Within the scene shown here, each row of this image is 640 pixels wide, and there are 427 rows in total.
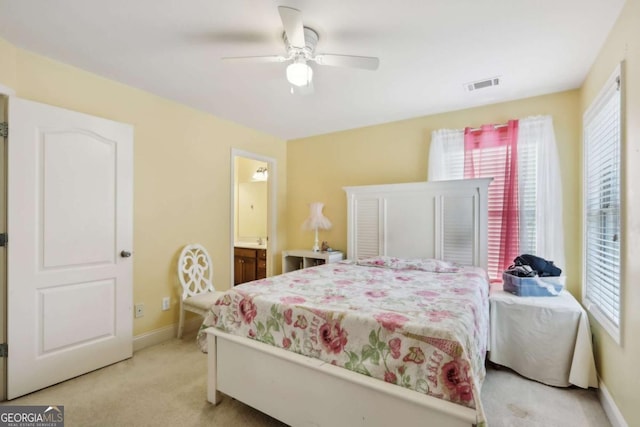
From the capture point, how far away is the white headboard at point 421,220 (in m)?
3.05

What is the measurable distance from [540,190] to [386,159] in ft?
5.31

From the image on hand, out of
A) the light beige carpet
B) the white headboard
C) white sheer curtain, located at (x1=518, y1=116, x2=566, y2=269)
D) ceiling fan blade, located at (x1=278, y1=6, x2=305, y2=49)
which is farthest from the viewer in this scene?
the white headboard

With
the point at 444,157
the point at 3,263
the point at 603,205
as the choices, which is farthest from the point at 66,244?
the point at 603,205

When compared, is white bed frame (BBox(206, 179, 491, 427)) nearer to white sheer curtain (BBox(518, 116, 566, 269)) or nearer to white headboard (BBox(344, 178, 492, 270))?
white headboard (BBox(344, 178, 492, 270))

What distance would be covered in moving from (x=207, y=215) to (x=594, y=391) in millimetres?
3700

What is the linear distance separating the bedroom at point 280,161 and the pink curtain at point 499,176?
174mm

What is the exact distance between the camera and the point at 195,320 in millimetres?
3275

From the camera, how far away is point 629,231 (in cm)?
164

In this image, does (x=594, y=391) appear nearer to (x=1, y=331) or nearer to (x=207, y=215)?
(x=207, y=215)

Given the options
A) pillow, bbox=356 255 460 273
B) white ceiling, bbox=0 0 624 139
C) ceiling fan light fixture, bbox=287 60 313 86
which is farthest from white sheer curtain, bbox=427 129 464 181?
ceiling fan light fixture, bbox=287 60 313 86

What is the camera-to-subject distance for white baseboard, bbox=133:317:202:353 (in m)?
2.80

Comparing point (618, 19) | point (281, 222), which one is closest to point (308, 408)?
point (618, 19)

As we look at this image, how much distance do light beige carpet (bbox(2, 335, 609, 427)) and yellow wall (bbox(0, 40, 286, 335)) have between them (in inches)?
25.5

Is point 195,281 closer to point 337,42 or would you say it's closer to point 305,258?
point 305,258
